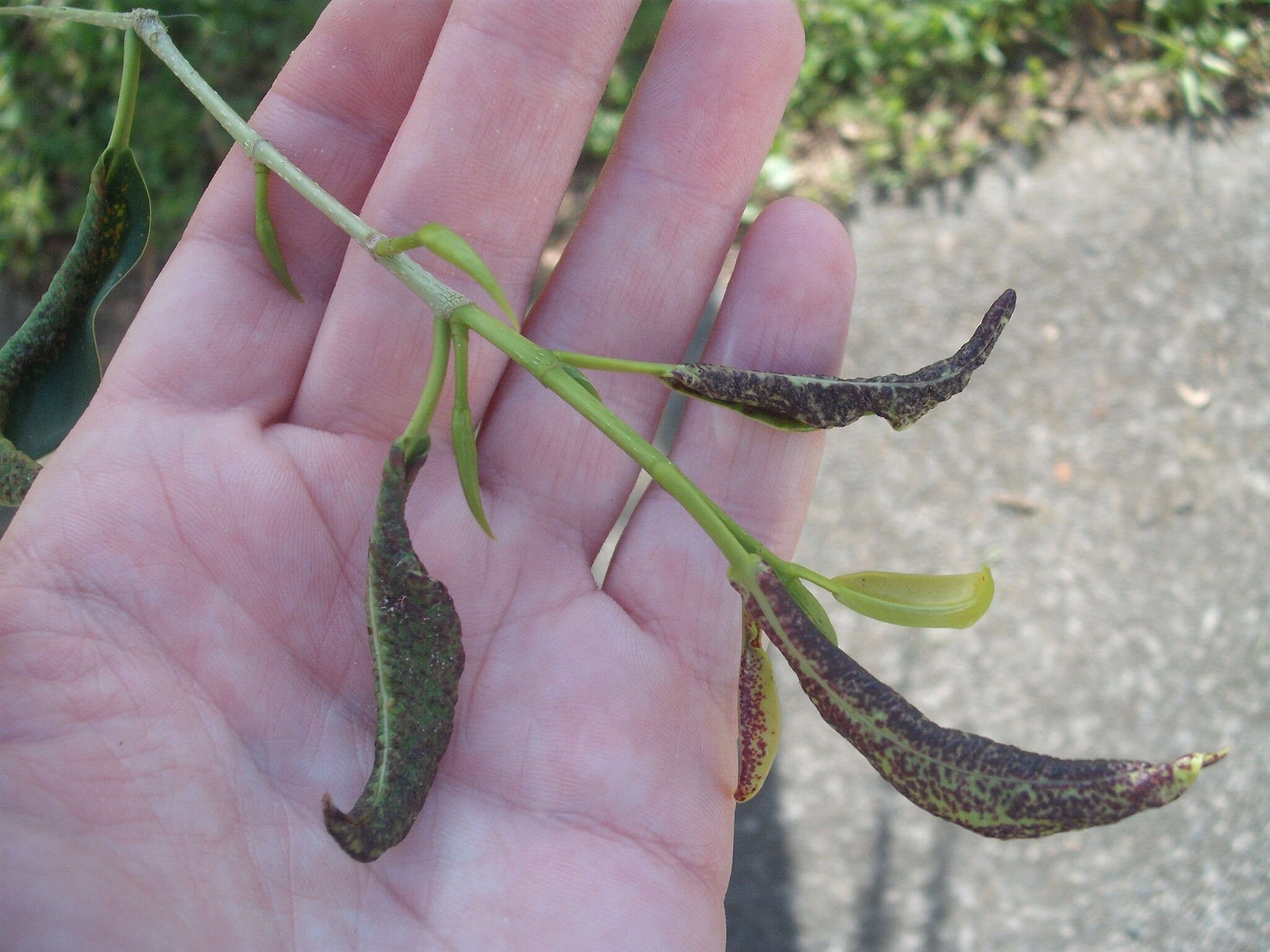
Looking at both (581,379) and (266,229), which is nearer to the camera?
(581,379)

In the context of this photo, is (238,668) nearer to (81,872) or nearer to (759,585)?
(81,872)

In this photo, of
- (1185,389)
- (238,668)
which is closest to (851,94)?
(1185,389)

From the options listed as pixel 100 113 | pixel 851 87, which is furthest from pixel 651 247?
pixel 100 113

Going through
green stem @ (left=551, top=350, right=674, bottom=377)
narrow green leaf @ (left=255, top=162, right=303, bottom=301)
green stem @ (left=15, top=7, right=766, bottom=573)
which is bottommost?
narrow green leaf @ (left=255, top=162, right=303, bottom=301)

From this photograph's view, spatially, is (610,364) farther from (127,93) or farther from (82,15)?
(82,15)

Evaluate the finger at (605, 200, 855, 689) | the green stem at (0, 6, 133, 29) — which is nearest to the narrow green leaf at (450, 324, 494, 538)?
the finger at (605, 200, 855, 689)

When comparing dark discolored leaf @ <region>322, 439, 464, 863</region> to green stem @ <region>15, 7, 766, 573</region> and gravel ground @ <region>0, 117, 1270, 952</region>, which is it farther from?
gravel ground @ <region>0, 117, 1270, 952</region>

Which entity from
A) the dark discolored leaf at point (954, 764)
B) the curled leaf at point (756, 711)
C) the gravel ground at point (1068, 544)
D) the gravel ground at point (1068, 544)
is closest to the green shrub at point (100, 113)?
the gravel ground at point (1068, 544)
